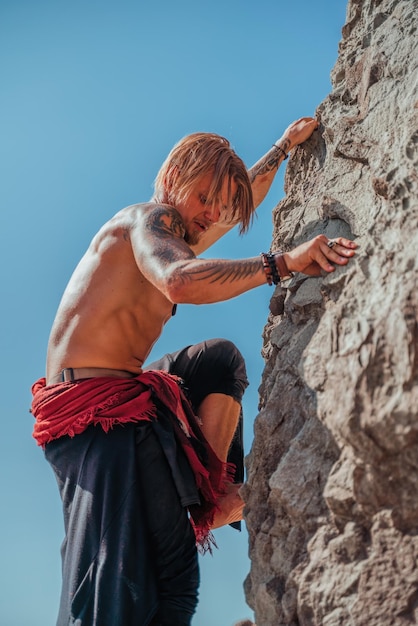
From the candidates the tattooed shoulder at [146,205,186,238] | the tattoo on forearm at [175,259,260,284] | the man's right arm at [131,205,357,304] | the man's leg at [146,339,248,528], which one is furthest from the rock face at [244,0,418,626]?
the tattooed shoulder at [146,205,186,238]

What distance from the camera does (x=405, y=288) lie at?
2096mm

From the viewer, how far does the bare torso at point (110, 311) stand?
3139 millimetres

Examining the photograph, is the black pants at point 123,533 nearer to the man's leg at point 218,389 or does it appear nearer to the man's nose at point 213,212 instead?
the man's leg at point 218,389

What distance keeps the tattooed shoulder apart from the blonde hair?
198mm

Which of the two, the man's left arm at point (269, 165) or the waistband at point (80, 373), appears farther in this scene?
the man's left arm at point (269, 165)

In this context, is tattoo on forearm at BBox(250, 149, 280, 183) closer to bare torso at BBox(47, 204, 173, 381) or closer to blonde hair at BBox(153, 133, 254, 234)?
blonde hair at BBox(153, 133, 254, 234)

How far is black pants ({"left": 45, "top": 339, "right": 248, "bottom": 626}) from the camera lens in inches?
105

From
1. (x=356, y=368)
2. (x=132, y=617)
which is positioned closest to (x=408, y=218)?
(x=356, y=368)

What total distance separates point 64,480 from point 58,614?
20.8 inches

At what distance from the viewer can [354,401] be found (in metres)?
2.04

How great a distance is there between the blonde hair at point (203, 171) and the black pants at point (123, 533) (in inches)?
44.0

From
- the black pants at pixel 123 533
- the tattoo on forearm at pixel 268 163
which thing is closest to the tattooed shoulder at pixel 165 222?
the black pants at pixel 123 533

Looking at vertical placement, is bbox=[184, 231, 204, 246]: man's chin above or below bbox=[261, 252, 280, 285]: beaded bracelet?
above

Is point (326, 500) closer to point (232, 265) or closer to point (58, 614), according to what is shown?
point (232, 265)
